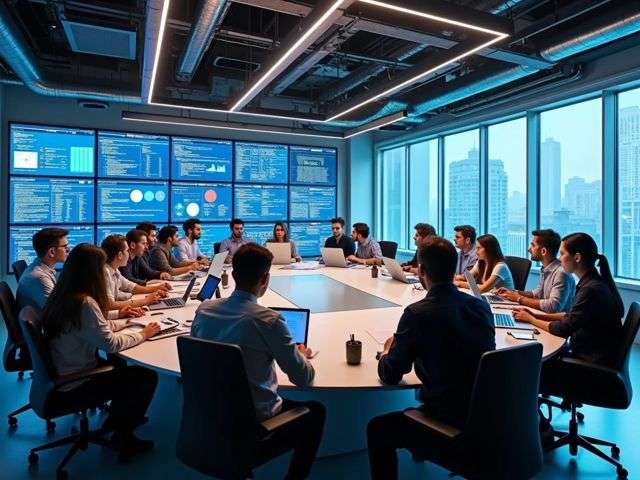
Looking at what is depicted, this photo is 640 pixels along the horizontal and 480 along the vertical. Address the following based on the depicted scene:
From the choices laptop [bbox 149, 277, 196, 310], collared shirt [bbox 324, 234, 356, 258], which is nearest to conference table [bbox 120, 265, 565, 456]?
laptop [bbox 149, 277, 196, 310]

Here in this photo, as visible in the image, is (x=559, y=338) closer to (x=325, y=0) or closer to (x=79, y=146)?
(x=325, y=0)

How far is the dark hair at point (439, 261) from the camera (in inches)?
69.8

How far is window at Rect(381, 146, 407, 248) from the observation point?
8.35 metres

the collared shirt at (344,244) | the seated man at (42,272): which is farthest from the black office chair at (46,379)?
the collared shirt at (344,244)

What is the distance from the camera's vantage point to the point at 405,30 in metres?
3.46

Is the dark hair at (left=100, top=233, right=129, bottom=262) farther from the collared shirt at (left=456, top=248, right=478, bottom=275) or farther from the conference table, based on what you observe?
the collared shirt at (left=456, top=248, right=478, bottom=275)

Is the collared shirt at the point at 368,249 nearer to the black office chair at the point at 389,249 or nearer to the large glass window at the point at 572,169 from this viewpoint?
the black office chair at the point at 389,249

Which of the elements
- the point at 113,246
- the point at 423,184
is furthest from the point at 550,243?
the point at 423,184

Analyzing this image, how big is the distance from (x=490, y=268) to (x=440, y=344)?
247 cm

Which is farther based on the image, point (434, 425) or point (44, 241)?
point (44, 241)

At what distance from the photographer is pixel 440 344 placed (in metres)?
1.65

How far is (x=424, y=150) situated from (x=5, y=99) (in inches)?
252

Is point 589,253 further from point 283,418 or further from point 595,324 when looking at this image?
point 283,418

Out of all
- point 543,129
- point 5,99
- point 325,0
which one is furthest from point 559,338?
point 5,99
